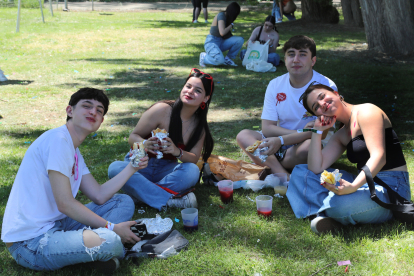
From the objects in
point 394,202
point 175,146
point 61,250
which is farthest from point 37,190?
point 394,202

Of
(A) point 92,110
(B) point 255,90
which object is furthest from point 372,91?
(A) point 92,110

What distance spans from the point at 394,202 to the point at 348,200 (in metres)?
A: 0.33

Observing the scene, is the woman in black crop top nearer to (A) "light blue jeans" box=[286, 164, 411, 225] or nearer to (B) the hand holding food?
(A) "light blue jeans" box=[286, 164, 411, 225]

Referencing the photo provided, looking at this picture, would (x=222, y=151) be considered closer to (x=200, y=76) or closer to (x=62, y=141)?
(x=200, y=76)

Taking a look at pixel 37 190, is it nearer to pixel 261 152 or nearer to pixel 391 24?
pixel 261 152

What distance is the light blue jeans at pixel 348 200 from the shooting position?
9.52 feet

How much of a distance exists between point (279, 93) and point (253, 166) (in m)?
0.85

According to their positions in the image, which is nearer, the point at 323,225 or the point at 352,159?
the point at 323,225

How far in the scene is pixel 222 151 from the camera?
5027mm

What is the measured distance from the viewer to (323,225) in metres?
2.99

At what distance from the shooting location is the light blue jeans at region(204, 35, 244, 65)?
31.6 ft

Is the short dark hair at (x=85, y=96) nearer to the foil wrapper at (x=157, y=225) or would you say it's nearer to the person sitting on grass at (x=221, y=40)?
the foil wrapper at (x=157, y=225)

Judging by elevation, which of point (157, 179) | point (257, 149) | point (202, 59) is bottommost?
point (157, 179)

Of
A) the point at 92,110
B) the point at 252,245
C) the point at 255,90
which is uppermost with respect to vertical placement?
the point at 92,110
